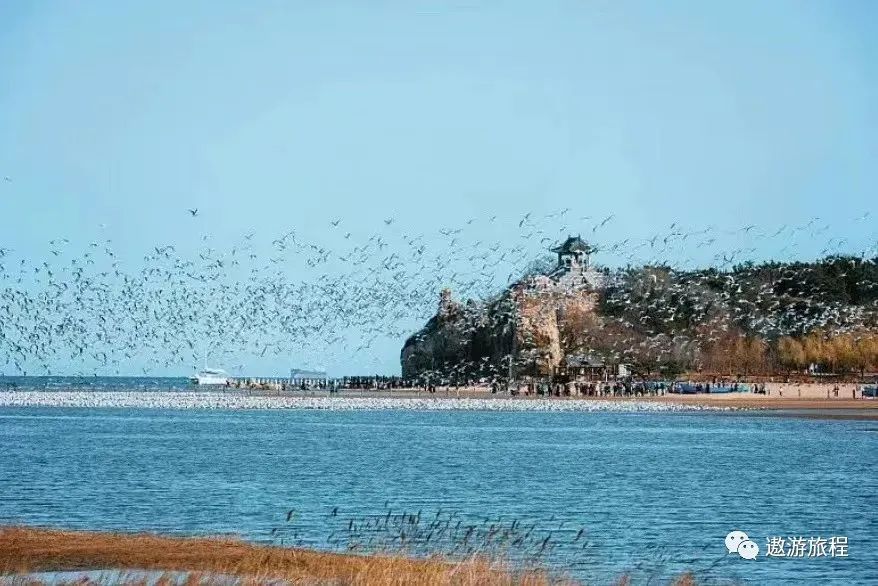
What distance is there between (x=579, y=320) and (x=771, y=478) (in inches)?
4026

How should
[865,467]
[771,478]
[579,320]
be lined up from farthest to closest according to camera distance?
[579,320], [865,467], [771,478]

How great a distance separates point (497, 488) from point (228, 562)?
1770 cm

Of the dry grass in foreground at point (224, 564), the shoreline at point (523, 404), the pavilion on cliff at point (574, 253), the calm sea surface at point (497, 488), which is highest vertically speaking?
the pavilion on cliff at point (574, 253)

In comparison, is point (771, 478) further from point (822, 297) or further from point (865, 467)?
point (822, 297)

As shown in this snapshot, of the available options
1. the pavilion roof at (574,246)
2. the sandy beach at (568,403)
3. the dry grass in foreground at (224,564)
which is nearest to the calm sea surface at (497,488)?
the dry grass in foreground at (224,564)

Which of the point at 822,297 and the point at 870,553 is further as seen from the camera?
the point at 822,297

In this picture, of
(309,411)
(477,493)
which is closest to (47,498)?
(477,493)

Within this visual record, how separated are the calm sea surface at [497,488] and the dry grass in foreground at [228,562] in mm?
2523

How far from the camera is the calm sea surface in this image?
25.0 metres

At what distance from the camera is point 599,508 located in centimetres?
3234

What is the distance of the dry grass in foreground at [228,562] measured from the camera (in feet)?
59.3

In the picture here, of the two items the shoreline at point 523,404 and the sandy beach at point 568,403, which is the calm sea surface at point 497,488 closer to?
the shoreline at point 523,404

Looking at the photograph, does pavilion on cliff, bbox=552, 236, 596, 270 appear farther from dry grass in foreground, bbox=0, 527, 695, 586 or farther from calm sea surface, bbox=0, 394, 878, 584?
dry grass in foreground, bbox=0, 527, 695, 586

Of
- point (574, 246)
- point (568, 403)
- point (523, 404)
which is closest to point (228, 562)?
point (523, 404)
